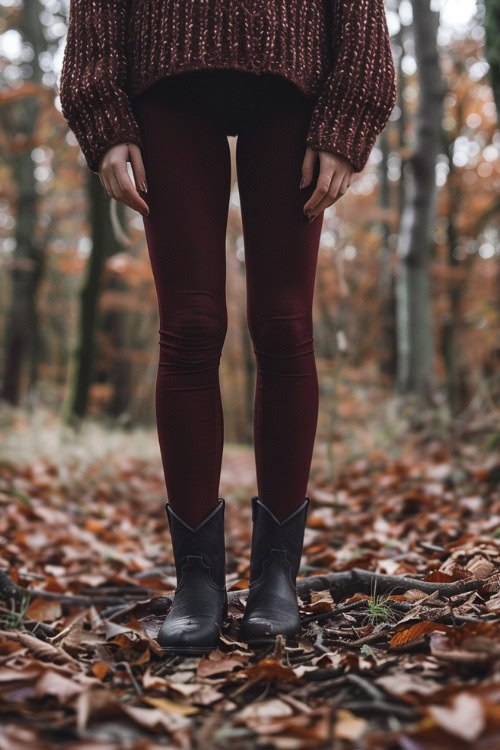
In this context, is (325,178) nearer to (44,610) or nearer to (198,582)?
(198,582)

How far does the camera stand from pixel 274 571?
64.6 inches

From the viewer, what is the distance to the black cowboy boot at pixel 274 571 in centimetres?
154

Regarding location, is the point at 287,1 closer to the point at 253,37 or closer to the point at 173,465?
the point at 253,37

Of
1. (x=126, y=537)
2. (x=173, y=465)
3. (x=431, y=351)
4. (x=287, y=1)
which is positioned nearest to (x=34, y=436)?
(x=126, y=537)

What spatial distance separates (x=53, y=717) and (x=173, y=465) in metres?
0.65

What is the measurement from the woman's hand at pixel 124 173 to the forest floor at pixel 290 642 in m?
1.01

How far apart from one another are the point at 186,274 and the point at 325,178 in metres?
0.40

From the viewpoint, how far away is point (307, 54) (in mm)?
1602

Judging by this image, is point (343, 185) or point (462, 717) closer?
point (462, 717)

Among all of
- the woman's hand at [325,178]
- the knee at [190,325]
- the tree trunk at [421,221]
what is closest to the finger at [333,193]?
the woman's hand at [325,178]

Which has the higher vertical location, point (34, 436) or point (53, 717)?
point (53, 717)

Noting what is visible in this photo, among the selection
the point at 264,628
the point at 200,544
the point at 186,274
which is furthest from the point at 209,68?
the point at 264,628

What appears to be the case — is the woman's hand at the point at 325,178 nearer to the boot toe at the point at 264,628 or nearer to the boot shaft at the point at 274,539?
the boot shaft at the point at 274,539

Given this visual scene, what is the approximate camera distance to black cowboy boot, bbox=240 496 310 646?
1.54 metres
